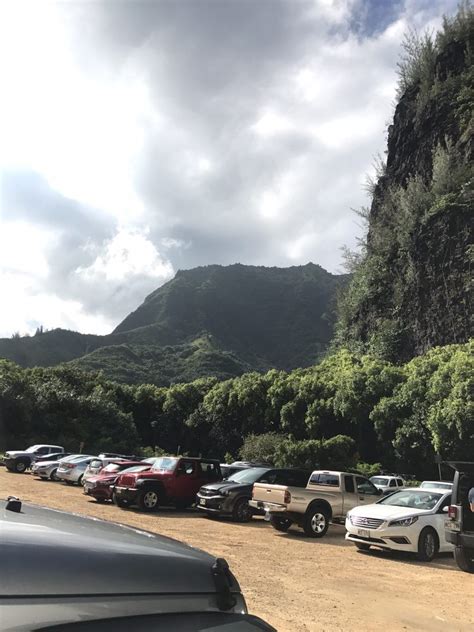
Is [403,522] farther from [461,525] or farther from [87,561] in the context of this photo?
[87,561]

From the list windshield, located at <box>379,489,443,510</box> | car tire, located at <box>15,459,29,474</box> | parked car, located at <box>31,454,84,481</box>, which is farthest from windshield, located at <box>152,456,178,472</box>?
car tire, located at <box>15,459,29,474</box>

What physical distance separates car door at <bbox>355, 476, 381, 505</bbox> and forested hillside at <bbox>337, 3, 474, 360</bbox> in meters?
22.5

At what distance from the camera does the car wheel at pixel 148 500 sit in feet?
55.4

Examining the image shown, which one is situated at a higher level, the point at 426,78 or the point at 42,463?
the point at 426,78

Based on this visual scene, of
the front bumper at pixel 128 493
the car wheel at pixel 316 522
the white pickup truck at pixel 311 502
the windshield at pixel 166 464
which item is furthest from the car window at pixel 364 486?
the front bumper at pixel 128 493

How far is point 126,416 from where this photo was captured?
50000mm

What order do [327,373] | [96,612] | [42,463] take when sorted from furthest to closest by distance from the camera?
[327,373]
[42,463]
[96,612]

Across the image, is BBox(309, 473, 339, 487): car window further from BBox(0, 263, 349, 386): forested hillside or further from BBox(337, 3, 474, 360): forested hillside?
BBox(0, 263, 349, 386): forested hillside

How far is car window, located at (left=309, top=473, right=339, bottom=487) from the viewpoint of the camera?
15.8m

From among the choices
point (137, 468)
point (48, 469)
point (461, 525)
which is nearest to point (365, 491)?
point (461, 525)

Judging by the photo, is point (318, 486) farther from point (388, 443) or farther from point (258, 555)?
point (388, 443)

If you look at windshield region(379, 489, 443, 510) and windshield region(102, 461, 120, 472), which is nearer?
windshield region(379, 489, 443, 510)

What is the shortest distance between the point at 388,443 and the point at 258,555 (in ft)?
81.0

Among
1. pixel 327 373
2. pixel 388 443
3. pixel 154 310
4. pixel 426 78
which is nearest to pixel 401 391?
pixel 388 443
